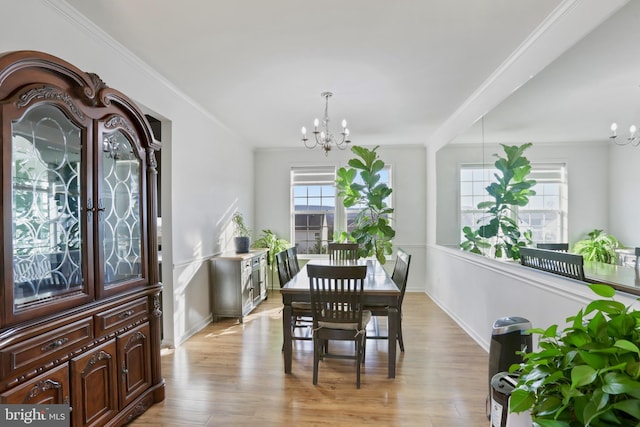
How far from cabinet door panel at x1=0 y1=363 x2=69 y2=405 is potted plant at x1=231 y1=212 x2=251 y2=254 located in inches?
127

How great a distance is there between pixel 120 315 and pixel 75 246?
56cm

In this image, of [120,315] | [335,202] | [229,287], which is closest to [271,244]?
[335,202]

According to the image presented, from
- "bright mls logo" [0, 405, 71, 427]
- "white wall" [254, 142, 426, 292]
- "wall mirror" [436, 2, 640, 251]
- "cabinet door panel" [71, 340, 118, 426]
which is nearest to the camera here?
"bright mls logo" [0, 405, 71, 427]

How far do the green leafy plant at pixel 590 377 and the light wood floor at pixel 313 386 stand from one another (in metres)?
1.79

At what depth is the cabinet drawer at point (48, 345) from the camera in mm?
1458

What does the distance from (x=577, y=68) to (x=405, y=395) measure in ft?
8.59

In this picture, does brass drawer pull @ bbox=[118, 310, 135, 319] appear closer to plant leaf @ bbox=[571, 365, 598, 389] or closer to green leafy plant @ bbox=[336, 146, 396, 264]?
plant leaf @ bbox=[571, 365, 598, 389]

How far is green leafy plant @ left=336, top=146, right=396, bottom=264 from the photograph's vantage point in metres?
5.43

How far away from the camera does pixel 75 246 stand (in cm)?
185

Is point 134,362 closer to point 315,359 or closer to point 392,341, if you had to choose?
point 315,359

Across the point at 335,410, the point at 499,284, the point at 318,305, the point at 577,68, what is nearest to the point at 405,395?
the point at 335,410

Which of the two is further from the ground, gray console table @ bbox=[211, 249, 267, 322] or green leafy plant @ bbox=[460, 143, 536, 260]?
green leafy plant @ bbox=[460, 143, 536, 260]

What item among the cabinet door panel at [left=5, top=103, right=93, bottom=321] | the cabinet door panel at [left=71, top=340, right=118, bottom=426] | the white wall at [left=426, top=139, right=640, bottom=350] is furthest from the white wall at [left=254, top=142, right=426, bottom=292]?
the cabinet door panel at [left=5, top=103, right=93, bottom=321]

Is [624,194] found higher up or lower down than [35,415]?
higher up
